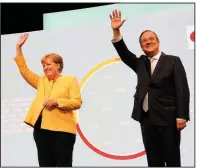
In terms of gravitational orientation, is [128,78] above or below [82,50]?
below

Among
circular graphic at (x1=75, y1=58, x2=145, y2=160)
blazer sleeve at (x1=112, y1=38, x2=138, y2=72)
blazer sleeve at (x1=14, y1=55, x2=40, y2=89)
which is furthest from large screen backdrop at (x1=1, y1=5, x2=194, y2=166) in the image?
blazer sleeve at (x1=14, y1=55, x2=40, y2=89)

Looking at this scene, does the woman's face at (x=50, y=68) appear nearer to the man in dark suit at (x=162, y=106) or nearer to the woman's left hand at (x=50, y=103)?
the woman's left hand at (x=50, y=103)

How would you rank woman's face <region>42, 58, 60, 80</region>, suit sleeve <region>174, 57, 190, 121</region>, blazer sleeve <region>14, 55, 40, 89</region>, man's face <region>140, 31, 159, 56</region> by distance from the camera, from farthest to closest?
1. blazer sleeve <region>14, 55, 40, 89</region>
2. woman's face <region>42, 58, 60, 80</region>
3. man's face <region>140, 31, 159, 56</region>
4. suit sleeve <region>174, 57, 190, 121</region>

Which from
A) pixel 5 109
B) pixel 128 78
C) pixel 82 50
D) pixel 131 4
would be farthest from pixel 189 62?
pixel 5 109

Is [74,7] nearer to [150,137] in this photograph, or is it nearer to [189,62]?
[189,62]

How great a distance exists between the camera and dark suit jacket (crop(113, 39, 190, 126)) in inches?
68.0

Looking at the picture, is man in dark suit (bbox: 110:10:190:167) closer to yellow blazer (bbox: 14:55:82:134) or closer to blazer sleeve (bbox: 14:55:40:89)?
yellow blazer (bbox: 14:55:82:134)

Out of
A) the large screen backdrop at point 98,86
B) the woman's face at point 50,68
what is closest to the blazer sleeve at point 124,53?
the woman's face at point 50,68

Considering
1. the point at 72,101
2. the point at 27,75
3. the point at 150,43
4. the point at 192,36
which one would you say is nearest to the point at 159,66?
the point at 150,43

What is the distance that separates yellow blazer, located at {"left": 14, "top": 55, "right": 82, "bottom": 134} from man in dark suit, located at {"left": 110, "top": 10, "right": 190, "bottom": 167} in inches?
14.6

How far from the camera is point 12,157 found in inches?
137

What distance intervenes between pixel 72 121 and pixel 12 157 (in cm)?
173

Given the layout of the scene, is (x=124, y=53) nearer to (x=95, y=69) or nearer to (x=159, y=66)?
(x=159, y=66)

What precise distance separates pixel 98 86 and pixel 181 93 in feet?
5.06
